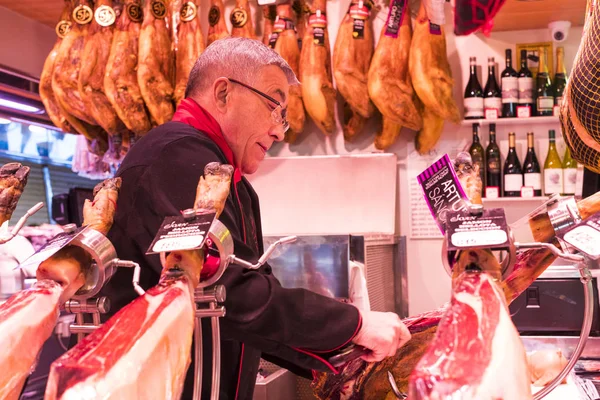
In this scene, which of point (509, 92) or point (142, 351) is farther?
point (509, 92)

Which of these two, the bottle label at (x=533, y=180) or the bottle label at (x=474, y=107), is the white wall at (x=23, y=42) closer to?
the bottle label at (x=474, y=107)

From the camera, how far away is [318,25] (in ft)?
12.3

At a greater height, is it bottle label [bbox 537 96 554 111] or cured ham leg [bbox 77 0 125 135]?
cured ham leg [bbox 77 0 125 135]

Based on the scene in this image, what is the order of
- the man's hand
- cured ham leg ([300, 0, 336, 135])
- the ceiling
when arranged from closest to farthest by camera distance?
the man's hand → the ceiling → cured ham leg ([300, 0, 336, 135])

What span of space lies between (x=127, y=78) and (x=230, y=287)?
2650mm

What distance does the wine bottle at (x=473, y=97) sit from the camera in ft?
12.3

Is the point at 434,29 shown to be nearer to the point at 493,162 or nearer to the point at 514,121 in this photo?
the point at 514,121

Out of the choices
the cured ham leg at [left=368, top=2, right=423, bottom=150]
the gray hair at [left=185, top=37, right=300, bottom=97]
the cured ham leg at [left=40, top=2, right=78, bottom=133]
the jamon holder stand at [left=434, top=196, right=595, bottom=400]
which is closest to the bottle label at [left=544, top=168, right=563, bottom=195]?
the cured ham leg at [left=368, top=2, right=423, bottom=150]

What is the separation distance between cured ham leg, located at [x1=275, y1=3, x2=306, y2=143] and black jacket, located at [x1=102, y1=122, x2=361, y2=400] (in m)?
1.90

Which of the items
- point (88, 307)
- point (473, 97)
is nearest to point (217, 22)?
point (473, 97)

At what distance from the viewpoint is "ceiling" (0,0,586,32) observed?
3.44 m

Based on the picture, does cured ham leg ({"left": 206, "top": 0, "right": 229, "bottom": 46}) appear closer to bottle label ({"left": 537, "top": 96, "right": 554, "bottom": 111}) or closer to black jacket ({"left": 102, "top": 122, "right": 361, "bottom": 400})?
bottle label ({"left": 537, "top": 96, "right": 554, "bottom": 111})

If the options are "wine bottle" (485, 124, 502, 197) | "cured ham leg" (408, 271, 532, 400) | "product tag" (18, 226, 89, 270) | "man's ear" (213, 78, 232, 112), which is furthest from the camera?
"wine bottle" (485, 124, 502, 197)

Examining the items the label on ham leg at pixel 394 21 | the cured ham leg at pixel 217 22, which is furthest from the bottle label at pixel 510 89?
the cured ham leg at pixel 217 22
